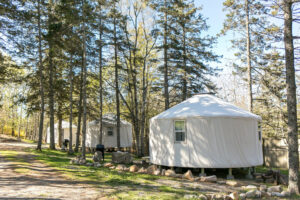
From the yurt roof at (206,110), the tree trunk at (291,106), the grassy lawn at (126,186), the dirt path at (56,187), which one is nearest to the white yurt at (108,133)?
the yurt roof at (206,110)

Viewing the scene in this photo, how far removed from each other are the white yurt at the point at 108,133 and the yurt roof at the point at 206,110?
9951mm

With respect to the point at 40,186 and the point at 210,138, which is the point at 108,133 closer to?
the point at 210,138

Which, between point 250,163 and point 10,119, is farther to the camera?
point 10,119

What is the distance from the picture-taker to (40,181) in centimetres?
646

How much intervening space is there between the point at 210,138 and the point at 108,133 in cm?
1196

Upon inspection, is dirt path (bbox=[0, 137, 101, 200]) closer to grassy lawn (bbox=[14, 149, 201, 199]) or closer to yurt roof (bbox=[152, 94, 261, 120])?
grassy lawn (bbox=[14, 149, 201, 199])

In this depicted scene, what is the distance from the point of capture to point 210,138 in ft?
28.0

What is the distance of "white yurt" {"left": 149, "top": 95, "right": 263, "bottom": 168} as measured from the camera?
8.49 metres

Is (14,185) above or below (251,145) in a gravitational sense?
below

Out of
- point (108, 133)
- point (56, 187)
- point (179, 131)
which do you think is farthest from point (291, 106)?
point (108, 133)

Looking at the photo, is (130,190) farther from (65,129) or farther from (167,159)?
(65,129)

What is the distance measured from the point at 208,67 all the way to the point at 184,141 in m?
7.46

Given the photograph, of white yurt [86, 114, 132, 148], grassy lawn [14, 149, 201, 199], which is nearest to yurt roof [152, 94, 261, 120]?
grassy lawn [14, 149, 201, 199]

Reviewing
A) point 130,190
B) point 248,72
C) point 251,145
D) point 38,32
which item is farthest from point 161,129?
point 38,32
